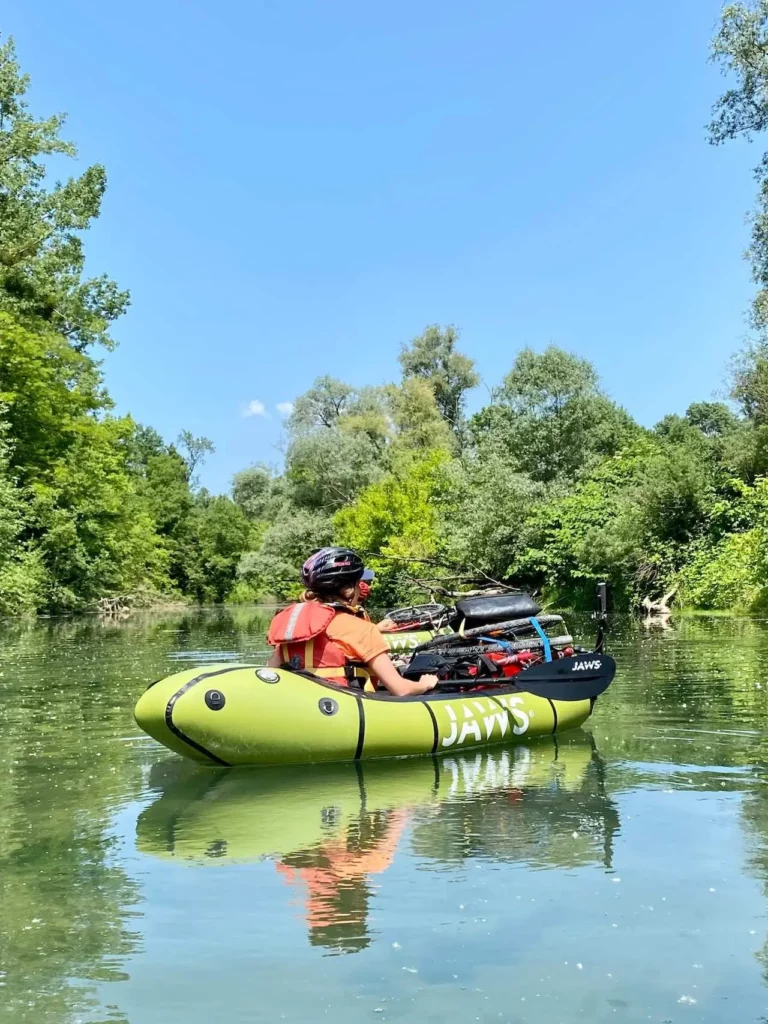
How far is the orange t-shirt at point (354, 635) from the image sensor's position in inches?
237

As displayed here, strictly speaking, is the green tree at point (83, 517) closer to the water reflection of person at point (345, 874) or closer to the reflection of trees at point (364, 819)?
the reflection of trees at point (364, 819)

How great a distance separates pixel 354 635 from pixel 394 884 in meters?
2.33

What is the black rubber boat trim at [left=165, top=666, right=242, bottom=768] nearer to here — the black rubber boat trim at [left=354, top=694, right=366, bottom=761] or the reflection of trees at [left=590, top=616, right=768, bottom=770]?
the black rubber boat trim at [left=354, top=694, right=366, bottom=761]

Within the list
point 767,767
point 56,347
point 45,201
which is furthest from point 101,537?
point 767,767

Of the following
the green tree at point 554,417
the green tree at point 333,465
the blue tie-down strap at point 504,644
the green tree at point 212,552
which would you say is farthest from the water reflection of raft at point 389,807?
the green tree at point 212,552

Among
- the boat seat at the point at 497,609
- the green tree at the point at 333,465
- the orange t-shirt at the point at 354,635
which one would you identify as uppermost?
the green tree at the point at 333,465

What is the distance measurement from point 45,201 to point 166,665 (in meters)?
17.5

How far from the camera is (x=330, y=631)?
6059 millimetres

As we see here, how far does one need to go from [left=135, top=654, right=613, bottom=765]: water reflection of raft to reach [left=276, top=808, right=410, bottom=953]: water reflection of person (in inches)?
39.1

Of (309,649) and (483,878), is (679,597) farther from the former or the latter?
(483,878)

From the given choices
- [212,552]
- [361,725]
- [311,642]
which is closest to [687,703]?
[361,725]

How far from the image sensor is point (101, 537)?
2938 cm

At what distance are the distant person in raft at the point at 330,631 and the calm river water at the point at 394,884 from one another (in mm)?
627

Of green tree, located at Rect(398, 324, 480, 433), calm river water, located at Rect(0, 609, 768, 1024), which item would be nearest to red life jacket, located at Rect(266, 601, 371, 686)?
calm river water, located at Rect(0, 609, 768, 1024)
